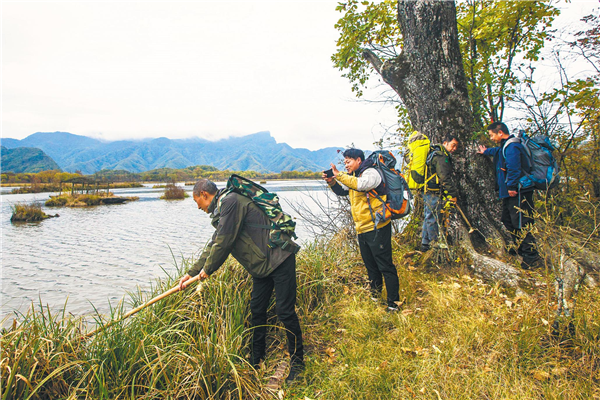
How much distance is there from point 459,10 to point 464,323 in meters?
7.75

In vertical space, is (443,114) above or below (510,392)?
above

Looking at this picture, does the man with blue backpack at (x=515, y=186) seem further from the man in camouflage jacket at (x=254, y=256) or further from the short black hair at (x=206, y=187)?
the short black hair at (x=206, y=187)

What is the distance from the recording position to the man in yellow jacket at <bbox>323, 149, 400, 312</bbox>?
357 cm

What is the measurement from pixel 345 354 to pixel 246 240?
5.11 ft

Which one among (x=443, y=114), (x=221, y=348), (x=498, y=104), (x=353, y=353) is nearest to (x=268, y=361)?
(x=221, y=348)

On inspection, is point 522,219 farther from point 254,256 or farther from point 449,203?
point 254,256

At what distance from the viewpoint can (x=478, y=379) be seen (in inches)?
94.0

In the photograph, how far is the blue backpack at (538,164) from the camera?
418cm

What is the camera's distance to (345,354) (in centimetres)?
306

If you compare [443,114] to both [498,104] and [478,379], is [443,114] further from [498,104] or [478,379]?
[478,379]

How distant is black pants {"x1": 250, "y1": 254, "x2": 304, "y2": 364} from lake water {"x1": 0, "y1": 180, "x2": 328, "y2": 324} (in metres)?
1.89

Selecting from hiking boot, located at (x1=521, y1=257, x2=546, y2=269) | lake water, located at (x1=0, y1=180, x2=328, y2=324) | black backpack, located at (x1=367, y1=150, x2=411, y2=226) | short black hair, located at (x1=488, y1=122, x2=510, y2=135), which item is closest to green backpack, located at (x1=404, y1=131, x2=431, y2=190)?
short black hair, located at (x1=488, y1=122, x2=510, y2=135)

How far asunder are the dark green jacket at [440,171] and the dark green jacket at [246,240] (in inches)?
117

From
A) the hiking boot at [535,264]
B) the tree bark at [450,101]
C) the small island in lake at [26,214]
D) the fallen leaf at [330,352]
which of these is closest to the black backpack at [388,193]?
the fallen leaf at [330,352]
